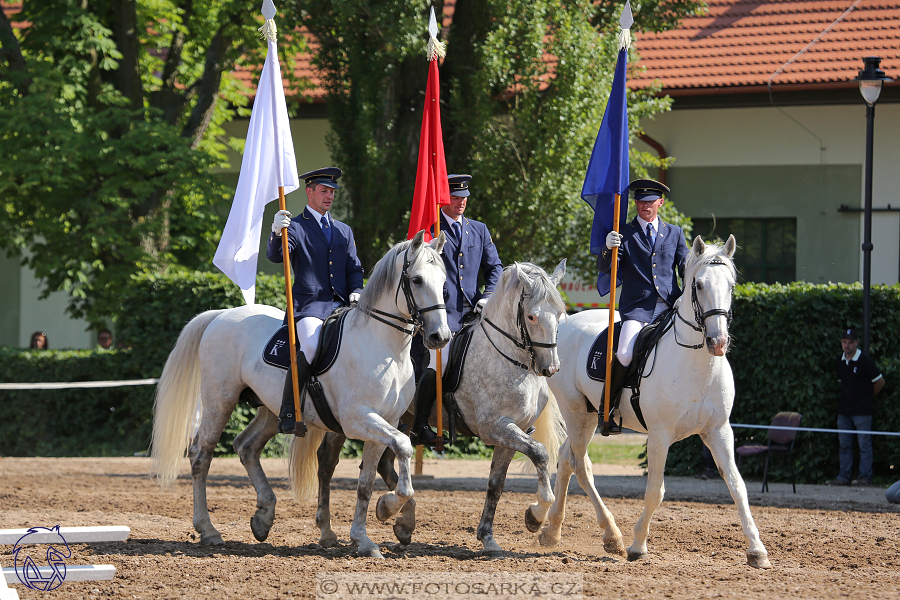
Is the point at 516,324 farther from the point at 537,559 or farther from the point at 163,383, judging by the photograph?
the point at 163,383

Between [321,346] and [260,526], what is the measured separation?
1511mm

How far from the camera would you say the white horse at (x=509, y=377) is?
730 cm

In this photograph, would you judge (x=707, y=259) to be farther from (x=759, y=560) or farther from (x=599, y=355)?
(x=759, y=560)

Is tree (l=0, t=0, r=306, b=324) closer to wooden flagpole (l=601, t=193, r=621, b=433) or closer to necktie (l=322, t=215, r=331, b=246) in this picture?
necktie (l=322, t=215, r=331, b=246)

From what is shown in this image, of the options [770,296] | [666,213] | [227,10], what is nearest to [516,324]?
[770,296]

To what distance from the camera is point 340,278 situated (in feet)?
27.4

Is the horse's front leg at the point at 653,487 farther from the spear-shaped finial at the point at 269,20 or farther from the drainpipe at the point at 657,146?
the drainpipe at the point at 657,146

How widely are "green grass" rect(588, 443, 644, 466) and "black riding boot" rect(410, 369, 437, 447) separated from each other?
26.4ft

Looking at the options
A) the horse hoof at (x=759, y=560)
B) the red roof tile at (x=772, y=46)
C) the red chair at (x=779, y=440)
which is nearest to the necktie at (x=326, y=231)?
the horse hoof at (x=759, y=560)

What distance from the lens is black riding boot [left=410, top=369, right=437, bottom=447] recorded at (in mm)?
8109

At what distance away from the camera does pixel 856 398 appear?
1291 cm

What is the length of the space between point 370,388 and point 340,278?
1350 millimetres

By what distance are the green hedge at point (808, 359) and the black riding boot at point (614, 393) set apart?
19.1ft

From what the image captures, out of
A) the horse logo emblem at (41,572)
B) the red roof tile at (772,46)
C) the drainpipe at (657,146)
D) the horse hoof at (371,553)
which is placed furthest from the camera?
the drainpipe at (657,146)
